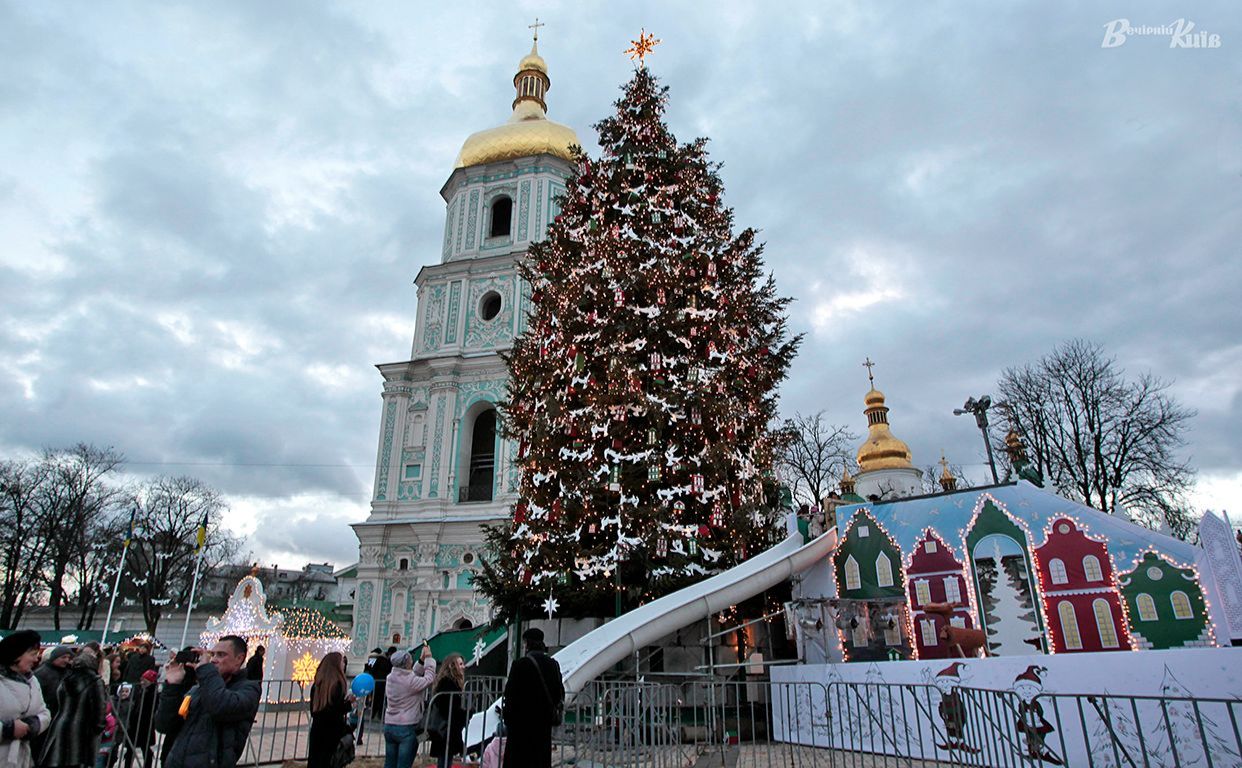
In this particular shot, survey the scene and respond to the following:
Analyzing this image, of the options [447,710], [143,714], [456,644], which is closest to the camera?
[447,710]

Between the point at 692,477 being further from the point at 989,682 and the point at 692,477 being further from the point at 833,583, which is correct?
the point at 989,682

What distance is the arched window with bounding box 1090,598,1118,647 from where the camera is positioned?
8.78 m

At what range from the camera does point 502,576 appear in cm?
1174

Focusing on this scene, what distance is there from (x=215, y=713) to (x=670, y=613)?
6.48 meters

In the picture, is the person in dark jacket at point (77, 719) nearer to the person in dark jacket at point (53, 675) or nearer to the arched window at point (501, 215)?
the person in dark jacket at point (53, 675)

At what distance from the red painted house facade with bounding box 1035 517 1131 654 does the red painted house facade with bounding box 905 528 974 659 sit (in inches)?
39.6

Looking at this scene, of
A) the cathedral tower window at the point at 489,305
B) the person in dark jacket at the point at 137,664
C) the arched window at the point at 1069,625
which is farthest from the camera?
the cathedral tower window at the point at 489,305

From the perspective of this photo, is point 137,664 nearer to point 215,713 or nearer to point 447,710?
point 447,710

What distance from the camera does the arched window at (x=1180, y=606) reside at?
27.8ft

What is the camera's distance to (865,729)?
28.9ft

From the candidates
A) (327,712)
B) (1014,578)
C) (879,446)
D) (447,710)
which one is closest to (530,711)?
(327,712)

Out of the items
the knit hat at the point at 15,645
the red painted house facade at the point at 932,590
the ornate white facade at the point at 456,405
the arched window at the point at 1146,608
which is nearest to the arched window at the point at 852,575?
the red painted house facade at the point at 932,590

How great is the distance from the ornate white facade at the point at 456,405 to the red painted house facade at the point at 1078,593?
50.1ft

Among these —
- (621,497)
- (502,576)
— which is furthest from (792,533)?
(502,576)
